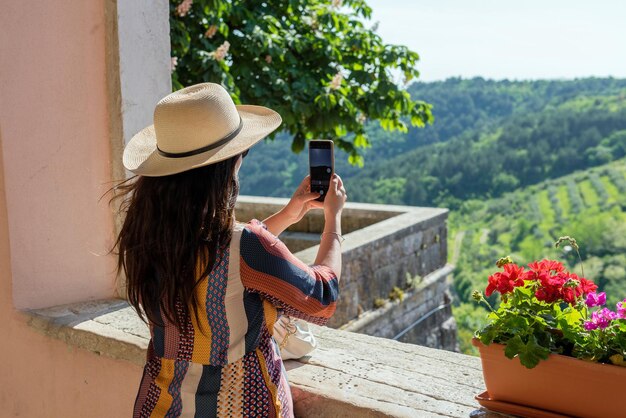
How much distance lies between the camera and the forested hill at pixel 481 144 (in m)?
31.8

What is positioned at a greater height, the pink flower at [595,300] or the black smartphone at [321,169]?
the black smartphone at [321,169]

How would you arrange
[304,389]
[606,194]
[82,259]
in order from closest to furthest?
[304,389]
[82,259]
[606,194]

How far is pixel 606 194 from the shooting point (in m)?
35.0

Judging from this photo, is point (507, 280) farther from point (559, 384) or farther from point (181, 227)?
point (181, 227)

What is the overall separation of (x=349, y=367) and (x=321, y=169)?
0.61 metres

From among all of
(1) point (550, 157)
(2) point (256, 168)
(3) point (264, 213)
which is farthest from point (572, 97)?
(3) point (264, 213)

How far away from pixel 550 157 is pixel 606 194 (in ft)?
12.0

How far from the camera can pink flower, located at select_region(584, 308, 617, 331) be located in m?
1.48

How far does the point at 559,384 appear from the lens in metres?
1.51

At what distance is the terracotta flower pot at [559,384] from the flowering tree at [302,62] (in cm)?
462

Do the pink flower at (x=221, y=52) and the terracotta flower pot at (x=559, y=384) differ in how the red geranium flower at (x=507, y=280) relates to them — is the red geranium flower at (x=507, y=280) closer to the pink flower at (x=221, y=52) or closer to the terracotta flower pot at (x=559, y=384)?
the terracotta flower pot at (x=559, y=384)

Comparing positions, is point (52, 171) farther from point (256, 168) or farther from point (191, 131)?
point (256, 168)

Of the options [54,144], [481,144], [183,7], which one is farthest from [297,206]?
[481,144]

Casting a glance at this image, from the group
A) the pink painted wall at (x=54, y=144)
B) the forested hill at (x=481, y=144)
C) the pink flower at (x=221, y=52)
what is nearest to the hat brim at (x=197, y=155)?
the pink painted wall at (x=54, y=144)
